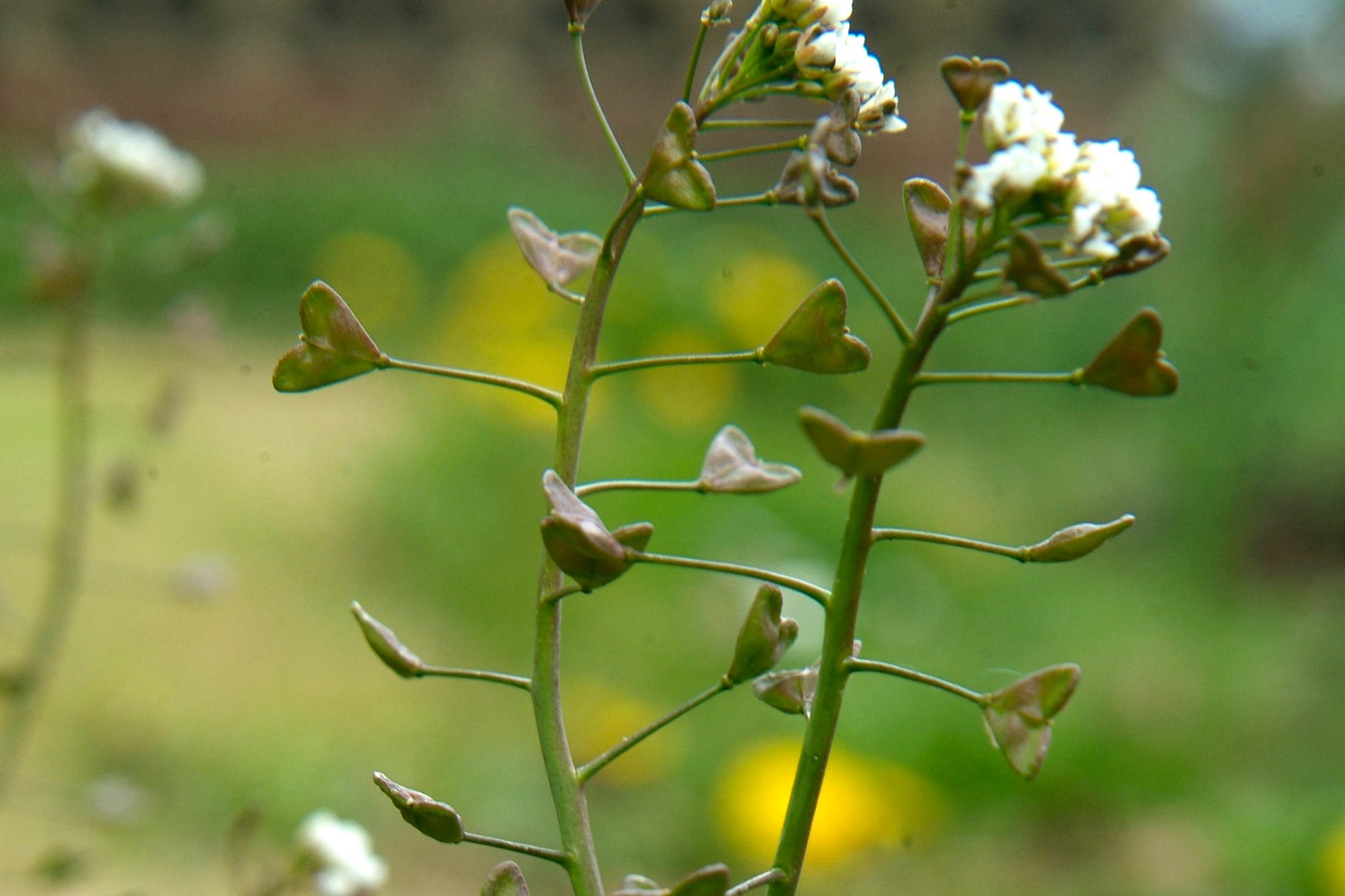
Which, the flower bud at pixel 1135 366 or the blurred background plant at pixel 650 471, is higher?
the flower bud at pixel 1135 366

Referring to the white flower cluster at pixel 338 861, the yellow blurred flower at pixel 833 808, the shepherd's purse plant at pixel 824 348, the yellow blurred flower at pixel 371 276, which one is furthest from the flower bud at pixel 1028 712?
the yellow blurred flower at pixel 371 276

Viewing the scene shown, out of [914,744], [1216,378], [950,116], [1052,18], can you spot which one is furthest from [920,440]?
[1052,18]

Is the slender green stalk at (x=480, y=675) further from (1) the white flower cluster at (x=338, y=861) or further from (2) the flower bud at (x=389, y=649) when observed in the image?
(1) the white flower cluster at (x=338, y=861)

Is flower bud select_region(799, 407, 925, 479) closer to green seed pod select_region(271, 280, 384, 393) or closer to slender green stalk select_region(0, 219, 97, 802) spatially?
green seed pod select_region(271, 280, 384, 393)

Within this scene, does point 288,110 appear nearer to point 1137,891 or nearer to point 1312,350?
point 1312,350

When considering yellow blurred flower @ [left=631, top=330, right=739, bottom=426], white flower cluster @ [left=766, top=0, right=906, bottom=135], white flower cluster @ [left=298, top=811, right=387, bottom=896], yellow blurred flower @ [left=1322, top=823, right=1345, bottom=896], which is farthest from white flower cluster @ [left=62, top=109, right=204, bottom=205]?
yellow blurred flower @ [left=631, top=330, right=739, bottom=426]

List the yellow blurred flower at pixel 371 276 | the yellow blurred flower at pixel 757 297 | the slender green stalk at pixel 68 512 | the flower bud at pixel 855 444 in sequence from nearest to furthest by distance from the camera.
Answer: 1. the flower bud at pixel 855 444
2. the slender green stalk at pixel 68 512
3. the yellow blurred flower at pixel 757 297
4. the yellow blurred flower at pixel 371 276

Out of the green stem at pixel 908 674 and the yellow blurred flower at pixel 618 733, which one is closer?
the green stem at pixel 908 674
